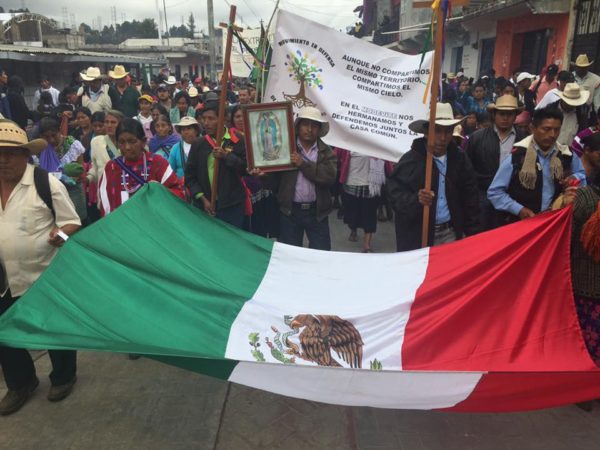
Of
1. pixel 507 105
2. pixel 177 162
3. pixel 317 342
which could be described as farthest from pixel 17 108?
pixel 317 342

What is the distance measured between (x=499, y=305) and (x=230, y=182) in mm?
2613

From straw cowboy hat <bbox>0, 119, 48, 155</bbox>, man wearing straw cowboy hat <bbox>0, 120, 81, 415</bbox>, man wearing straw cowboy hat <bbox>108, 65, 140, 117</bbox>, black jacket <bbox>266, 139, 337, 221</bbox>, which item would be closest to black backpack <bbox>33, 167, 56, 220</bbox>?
man wearing straw cowboy hat <bbox>0, 120, 81, 415</bbox>

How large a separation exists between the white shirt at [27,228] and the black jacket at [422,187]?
2.34 meters

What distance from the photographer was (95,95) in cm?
1004

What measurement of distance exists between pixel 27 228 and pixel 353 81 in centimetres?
286

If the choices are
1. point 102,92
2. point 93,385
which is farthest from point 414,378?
point 102,92

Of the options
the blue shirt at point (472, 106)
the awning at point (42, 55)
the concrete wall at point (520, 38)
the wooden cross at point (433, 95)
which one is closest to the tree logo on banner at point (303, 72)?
the wooden cross at point (433, 95)

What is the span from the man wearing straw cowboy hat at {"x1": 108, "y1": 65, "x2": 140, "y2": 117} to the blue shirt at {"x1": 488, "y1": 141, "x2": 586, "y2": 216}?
8.27m

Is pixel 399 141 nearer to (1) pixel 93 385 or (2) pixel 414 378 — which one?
(2) pixel 414 378

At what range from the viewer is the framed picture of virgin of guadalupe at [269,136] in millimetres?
4129

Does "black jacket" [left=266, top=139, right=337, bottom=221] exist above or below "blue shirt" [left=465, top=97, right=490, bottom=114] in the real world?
below

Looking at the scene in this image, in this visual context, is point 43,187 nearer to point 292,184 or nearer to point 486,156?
point 292,184

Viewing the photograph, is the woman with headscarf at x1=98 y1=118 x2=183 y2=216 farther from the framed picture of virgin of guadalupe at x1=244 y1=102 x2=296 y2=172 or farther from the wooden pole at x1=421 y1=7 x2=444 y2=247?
the wooden pole at x1=421 y1=7 x2=444 y2=247

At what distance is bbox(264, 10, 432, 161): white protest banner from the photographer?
4.46 meters
